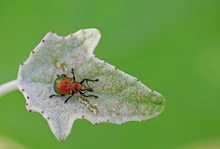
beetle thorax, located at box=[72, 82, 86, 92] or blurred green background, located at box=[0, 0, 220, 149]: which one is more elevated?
blurred green background, located at box=[0, 0, 220, 149]

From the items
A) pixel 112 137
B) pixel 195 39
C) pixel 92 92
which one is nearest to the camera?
pixel 92 92

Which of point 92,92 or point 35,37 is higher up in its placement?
point 35,37

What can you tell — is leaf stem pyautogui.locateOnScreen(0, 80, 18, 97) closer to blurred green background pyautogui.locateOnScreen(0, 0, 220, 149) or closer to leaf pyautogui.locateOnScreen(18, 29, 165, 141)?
leaf pyautogui.locateOnScreen(18, 29, 165, 141)

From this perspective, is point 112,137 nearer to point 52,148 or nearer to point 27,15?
point 52,148

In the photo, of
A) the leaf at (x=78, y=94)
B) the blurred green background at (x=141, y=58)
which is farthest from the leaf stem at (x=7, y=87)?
the blurred green background at (x=141, y=58)

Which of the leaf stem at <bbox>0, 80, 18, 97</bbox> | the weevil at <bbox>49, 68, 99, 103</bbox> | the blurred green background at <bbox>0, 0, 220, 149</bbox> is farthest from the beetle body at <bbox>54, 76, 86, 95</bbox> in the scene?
the blurred green background at <bbox>0, 0, 220, 149</bbox>

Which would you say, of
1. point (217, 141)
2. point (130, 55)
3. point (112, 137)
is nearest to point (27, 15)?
point (130, 55)
